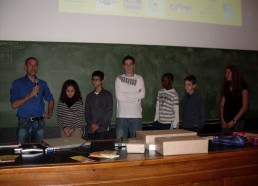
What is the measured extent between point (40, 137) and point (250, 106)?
3.25 meters

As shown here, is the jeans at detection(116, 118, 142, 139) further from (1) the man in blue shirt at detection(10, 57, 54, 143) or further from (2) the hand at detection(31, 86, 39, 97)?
(2) the hand at detection(31, 86, 39, 97)

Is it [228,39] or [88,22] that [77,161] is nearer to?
[88,22]

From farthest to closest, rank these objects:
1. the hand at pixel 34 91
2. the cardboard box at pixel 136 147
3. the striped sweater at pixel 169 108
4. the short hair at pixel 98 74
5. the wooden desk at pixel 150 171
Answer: the striped sweater at pixel 169 108
the short hair at pixel 98 74
the hand at pixel 34 91
the cardboard box at pixel 136 147
the wooden desk at pixel 150 171

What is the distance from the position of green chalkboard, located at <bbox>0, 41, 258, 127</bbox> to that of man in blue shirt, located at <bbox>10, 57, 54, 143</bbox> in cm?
18

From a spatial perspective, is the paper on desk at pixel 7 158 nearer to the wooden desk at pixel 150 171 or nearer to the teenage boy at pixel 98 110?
the wooden desk at pixel 150 171

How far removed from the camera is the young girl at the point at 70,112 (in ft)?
9.70

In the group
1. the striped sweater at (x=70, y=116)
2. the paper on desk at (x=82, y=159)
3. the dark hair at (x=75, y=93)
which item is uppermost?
the dark hair at (x=75, y=93)

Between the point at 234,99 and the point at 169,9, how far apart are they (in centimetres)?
147

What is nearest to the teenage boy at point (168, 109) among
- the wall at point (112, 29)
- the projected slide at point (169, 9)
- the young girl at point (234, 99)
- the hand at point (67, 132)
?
the young girl at point (234, 99)

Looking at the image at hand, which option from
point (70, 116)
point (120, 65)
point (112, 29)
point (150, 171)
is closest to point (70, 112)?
point (70, 116)

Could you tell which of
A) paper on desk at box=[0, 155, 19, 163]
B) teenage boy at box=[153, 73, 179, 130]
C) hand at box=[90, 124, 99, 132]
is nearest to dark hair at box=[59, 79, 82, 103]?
hand at box=[90, 124, 99, 132]

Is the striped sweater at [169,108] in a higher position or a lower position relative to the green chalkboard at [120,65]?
lower

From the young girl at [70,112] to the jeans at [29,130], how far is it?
0.23 meters

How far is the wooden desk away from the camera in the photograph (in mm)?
1301
